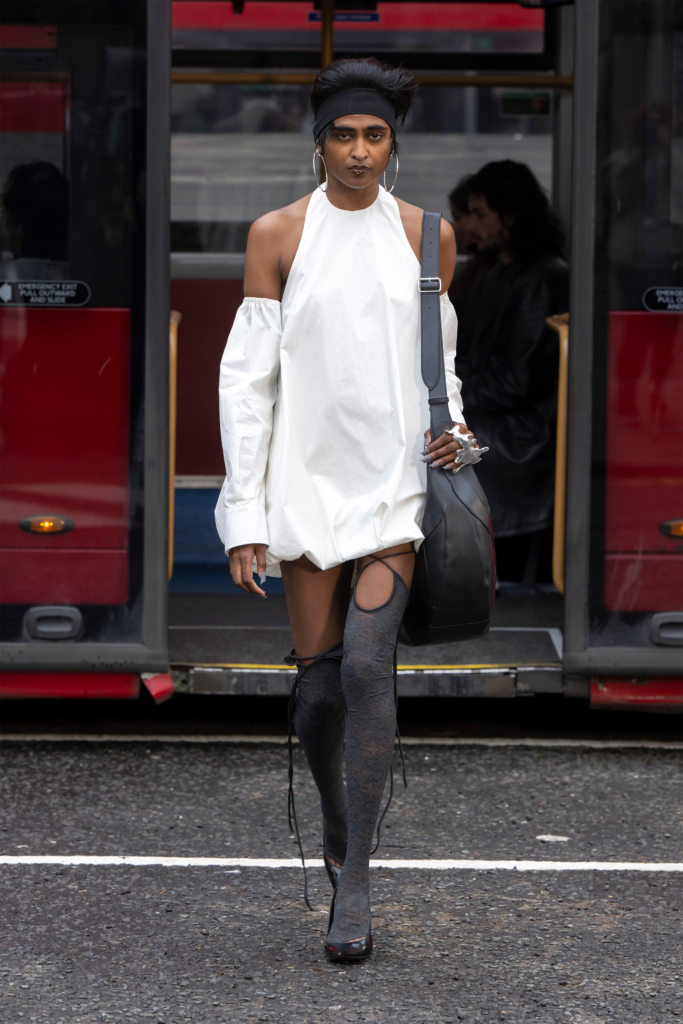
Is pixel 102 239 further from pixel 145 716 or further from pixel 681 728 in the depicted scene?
pixel 681 728

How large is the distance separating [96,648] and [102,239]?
1.24 meters

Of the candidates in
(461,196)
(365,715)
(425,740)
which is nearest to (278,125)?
(461,196)

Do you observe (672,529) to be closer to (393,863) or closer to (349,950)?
(393,863)

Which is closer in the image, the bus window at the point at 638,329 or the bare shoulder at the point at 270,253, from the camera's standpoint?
the bare shoulder at the point at 270,253

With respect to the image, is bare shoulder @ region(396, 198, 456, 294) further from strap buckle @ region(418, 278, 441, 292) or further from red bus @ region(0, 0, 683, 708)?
red bus @ region(0, 0, 683, 708)

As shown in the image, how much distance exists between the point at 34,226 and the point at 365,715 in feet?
7.12

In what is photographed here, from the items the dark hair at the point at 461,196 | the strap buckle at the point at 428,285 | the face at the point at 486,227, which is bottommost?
the strap buckle at the point at 428,285

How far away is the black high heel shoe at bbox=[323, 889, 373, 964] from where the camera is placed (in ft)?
9.54

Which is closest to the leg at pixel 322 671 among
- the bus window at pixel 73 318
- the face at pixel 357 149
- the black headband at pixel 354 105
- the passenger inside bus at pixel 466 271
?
the face at pixel 357 149

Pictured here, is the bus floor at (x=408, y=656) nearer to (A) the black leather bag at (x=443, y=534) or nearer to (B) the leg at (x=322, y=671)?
(B) the leg at (x=322, y=671)

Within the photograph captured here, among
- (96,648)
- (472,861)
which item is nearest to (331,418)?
(472,861)

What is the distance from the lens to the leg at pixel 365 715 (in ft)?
9.43

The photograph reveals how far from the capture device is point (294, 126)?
6.48 meters

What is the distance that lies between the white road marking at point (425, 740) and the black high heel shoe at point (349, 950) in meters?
1.66
